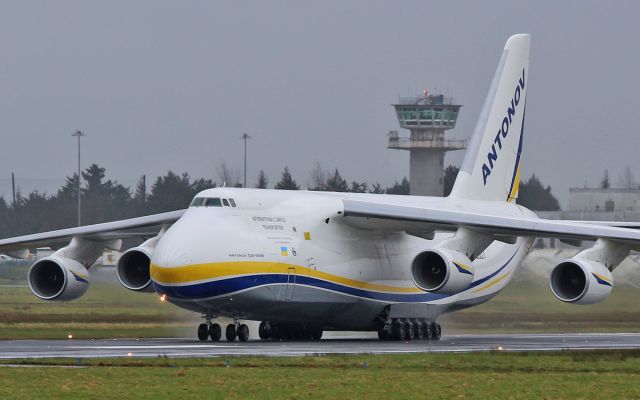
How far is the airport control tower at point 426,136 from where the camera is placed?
67312 millimetres

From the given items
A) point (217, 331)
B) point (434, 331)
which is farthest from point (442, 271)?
point (217, 331)

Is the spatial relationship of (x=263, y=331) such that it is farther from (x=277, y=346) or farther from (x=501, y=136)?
(x=501, y=136)

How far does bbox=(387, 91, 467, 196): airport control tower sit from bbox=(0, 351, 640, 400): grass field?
44.8m

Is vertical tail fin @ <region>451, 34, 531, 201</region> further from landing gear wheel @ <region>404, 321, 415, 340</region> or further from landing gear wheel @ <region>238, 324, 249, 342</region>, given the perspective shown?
landing gear wheel @ <region>238, 324, 249, 342</region>

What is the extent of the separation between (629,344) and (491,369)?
9346 millimetres

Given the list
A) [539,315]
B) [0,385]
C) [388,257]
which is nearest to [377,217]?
[388,257]

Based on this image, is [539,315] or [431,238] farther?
[539,315]

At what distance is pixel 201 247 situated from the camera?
89.0 feet

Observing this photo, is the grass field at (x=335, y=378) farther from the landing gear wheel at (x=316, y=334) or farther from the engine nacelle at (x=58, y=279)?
the engine nacelle at (x=58, y=279)

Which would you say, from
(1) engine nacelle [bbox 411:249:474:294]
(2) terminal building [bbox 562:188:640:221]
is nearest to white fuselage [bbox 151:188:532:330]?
(1) engine nacelle [bbox 411:249:474:294]

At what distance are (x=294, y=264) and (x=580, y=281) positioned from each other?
18.9 feet

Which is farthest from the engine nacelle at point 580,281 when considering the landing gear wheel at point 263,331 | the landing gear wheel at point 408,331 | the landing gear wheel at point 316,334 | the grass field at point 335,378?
the landing gear wheel at point 263,331

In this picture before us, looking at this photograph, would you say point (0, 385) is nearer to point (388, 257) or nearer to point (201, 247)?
point (201, 247)

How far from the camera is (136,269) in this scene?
30.6m
